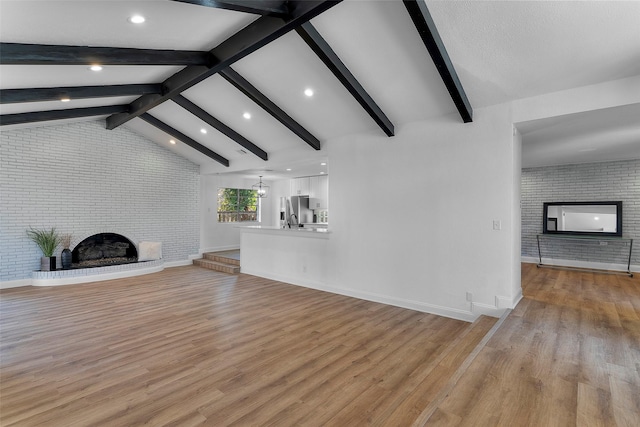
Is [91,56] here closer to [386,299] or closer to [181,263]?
[386,299]

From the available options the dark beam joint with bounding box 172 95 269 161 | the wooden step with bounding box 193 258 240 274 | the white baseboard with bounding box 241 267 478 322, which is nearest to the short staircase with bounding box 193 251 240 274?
the wooden step with bounding box 193 258 240 274

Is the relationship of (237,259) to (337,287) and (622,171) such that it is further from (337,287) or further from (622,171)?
(622,171)

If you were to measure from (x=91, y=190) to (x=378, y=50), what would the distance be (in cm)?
672

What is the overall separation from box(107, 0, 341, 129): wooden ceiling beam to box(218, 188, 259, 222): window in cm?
436

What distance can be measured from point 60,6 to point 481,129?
4.40 meters

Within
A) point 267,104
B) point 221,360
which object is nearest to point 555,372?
point 221,360

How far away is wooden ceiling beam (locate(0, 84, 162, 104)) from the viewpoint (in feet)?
12.7

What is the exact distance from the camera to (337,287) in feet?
17.2

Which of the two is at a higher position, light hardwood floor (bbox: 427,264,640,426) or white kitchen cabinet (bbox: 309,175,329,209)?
white kitchen cabinet (bbox: 309,175,329,209)

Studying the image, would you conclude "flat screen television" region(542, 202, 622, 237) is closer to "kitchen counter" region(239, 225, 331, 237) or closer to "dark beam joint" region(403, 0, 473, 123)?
"dark beam joint" region(403, 0, 473, 123)

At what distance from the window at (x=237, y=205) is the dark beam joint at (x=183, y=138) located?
1.90 meters

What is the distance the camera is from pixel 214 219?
8.98 meters

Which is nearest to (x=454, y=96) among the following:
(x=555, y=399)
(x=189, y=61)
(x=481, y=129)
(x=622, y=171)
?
(x=481, y=129)

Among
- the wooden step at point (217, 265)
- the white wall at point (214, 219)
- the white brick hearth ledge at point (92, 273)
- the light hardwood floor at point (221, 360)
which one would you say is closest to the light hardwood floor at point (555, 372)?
the light hardwood floor at point (221, 360)
